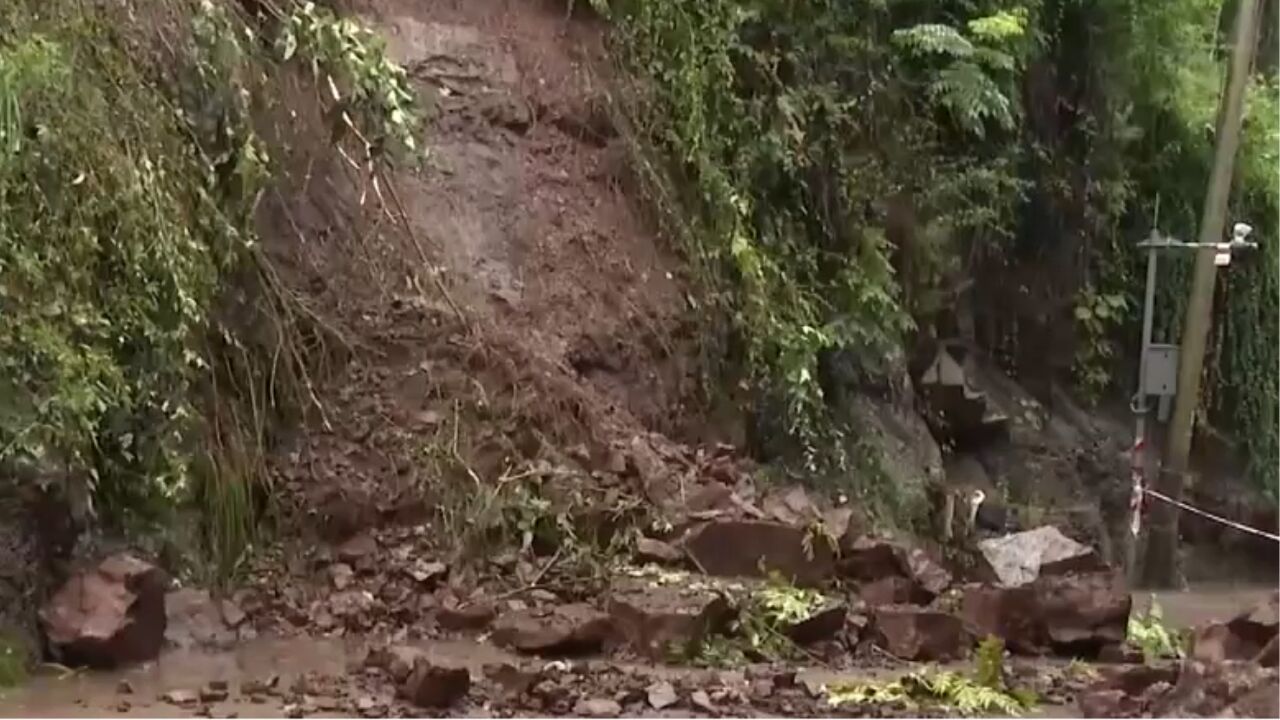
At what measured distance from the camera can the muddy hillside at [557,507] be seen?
2182 mm

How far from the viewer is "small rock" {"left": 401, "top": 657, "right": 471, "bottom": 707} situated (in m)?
2.04

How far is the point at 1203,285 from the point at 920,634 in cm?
111

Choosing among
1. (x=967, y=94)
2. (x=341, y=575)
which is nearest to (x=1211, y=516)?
(x=967, y=94)

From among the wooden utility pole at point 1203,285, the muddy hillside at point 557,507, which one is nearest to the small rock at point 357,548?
the muddy hillside at point 557,507

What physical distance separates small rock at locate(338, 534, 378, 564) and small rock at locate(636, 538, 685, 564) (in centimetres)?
53

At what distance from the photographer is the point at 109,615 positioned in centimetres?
238

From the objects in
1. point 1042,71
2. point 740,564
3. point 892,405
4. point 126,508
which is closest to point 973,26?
point 1042,71

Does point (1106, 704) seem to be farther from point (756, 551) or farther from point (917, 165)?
point (917, 165)

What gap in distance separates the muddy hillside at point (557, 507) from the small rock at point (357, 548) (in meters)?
0.01

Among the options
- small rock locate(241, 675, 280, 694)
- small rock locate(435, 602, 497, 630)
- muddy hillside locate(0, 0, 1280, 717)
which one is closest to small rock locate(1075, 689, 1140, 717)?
muddy hillside locate(0, 0, 1280, 717)

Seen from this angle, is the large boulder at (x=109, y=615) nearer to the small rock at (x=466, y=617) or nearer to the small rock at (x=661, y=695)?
the small rock at (x=466, y=617)

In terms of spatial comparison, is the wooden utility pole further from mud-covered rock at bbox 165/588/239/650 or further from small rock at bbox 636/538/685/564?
mud-covered rock at bbox 165/588/239/650

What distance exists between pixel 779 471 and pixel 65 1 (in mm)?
1865

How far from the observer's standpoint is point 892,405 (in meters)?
3.88
